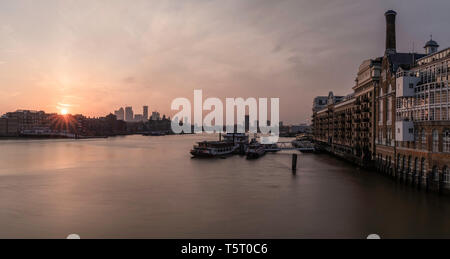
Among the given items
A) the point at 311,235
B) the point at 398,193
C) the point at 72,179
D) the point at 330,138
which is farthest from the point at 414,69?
the point at 330,138

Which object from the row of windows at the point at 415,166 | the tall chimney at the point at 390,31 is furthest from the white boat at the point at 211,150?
the tall chimney at the point at 390,31

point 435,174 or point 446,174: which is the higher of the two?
point 446,174

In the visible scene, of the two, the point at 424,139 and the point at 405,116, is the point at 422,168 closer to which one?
the point at 424,139

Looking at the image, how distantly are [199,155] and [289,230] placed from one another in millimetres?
58083

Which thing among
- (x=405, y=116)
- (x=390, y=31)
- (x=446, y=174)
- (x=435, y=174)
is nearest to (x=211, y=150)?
(x=390, y=31)

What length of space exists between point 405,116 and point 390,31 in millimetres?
22476

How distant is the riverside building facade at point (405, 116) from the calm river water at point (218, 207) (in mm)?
2894

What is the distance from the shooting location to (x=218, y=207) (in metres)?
30.1

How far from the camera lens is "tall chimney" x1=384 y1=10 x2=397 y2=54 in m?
53.4

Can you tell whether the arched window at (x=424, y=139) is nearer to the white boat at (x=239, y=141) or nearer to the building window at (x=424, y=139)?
the building window at (x=424, y=139)

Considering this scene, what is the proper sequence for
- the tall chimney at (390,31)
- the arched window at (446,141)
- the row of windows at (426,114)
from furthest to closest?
the tall chimney at (390,31), the row of windows at (426,114), the arched window at (446,141)

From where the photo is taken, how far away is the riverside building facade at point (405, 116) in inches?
1266
